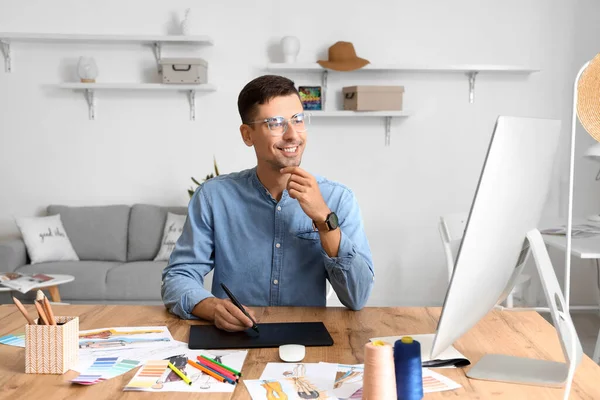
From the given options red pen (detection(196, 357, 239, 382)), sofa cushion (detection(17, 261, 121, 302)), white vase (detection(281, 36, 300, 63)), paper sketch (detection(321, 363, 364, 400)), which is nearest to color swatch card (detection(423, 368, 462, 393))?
paper sketch (detection(321, 363, 364, 400))

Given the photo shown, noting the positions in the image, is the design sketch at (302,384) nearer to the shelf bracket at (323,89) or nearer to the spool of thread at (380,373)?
the spool of thread at (380,373)

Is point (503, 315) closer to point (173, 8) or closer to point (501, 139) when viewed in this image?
point (501, 139)

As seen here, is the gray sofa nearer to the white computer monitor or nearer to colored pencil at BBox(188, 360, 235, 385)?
colored pencil at BBox(188, 360, 235, 385)

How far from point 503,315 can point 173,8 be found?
3.69 m

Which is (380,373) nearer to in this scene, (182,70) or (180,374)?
(180,374)

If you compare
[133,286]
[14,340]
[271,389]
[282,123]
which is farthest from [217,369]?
[133,286]

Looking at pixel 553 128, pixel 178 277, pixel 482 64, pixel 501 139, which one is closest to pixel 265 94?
pixel 178 277

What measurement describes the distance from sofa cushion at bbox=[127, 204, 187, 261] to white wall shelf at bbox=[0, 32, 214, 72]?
43.2 inches

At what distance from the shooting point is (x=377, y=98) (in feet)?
14.3

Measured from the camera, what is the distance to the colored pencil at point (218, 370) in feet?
3.80

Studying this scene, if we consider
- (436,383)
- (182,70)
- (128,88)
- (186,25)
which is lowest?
(436,383)

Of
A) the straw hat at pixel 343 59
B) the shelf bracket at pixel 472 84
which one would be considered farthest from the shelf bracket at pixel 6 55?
the shelf bracket at pixel 472 84

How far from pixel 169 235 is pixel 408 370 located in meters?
3.44

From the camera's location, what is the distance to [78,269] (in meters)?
4.04
